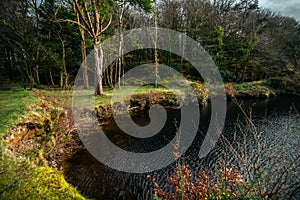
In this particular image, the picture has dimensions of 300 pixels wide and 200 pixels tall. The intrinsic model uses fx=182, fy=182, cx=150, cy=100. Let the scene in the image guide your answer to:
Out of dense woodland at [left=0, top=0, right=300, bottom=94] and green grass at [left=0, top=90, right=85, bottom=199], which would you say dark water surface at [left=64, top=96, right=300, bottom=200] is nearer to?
green grass at [left=0, top=90, right=85, bottom=199]

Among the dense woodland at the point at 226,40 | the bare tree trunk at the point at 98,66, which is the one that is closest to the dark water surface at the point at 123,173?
the bare tree trunk at the point at 98,66

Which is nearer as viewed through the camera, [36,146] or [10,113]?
[36,146]

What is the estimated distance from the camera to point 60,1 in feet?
48.3

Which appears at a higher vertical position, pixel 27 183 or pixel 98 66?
pixel 98 66

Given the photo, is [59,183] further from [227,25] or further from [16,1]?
[227,25]

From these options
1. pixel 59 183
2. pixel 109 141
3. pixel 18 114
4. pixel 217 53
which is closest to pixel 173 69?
pixel 217 53

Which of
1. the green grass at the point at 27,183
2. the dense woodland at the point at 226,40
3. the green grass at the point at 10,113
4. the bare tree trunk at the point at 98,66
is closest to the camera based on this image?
the green grass at the point at 27,183

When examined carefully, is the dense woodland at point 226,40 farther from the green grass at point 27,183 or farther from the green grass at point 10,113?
the green grass at point 27,183

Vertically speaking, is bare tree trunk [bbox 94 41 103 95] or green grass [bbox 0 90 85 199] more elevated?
bare tree trunk [bbox 94 41 103 95]

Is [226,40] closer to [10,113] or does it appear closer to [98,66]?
[98,66]

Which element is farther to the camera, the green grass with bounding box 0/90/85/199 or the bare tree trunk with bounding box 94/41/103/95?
the bare tree trunk with bounding box 94/41/103/95

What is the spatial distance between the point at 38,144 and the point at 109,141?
3553 mm

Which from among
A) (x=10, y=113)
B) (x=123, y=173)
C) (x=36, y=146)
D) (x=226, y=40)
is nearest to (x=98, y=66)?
(x=10, y=113)

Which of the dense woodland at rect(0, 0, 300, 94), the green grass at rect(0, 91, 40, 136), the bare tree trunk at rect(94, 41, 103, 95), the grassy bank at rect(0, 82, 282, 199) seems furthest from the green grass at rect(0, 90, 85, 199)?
the dense woodland at rect(0, 0, 300, 94)
